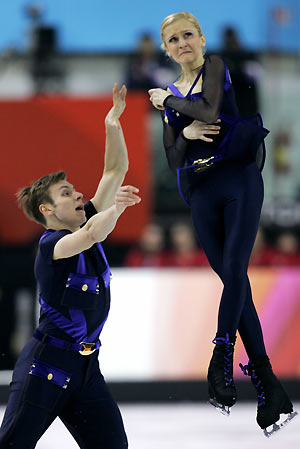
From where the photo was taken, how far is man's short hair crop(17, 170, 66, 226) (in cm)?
407

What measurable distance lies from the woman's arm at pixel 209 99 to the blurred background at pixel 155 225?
3.98 metres

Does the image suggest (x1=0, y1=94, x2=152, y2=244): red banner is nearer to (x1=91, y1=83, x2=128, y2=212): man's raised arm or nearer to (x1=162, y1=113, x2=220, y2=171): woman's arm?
(x1=91, y1=83, x2=128, y2=212): man's raised arm

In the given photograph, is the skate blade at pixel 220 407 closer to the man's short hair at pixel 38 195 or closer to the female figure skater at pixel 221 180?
the female figure skater at pixel 221 180

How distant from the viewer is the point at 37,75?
9562mm

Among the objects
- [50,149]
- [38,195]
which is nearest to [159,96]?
[38,195]

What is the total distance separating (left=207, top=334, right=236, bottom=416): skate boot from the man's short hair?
1.15 m

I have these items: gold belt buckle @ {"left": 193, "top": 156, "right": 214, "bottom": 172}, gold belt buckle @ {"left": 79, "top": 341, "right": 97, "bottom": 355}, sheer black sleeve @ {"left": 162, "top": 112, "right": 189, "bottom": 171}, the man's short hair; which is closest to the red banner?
the man's short hair

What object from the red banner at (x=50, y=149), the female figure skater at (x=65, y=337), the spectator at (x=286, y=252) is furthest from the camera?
the red banner at (x=50, y=149)

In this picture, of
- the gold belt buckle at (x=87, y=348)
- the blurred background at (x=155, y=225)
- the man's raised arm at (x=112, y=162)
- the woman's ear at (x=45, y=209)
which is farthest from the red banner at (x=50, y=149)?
the gold belt buckle at (x=87, y=348)

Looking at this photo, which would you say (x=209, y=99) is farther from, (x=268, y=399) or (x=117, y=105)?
(x=268, y=399)

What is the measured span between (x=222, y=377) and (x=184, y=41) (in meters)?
1.47

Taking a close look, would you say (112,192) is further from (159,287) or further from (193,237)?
(193,237)

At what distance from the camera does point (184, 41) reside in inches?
139

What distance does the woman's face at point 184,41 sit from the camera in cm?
353
